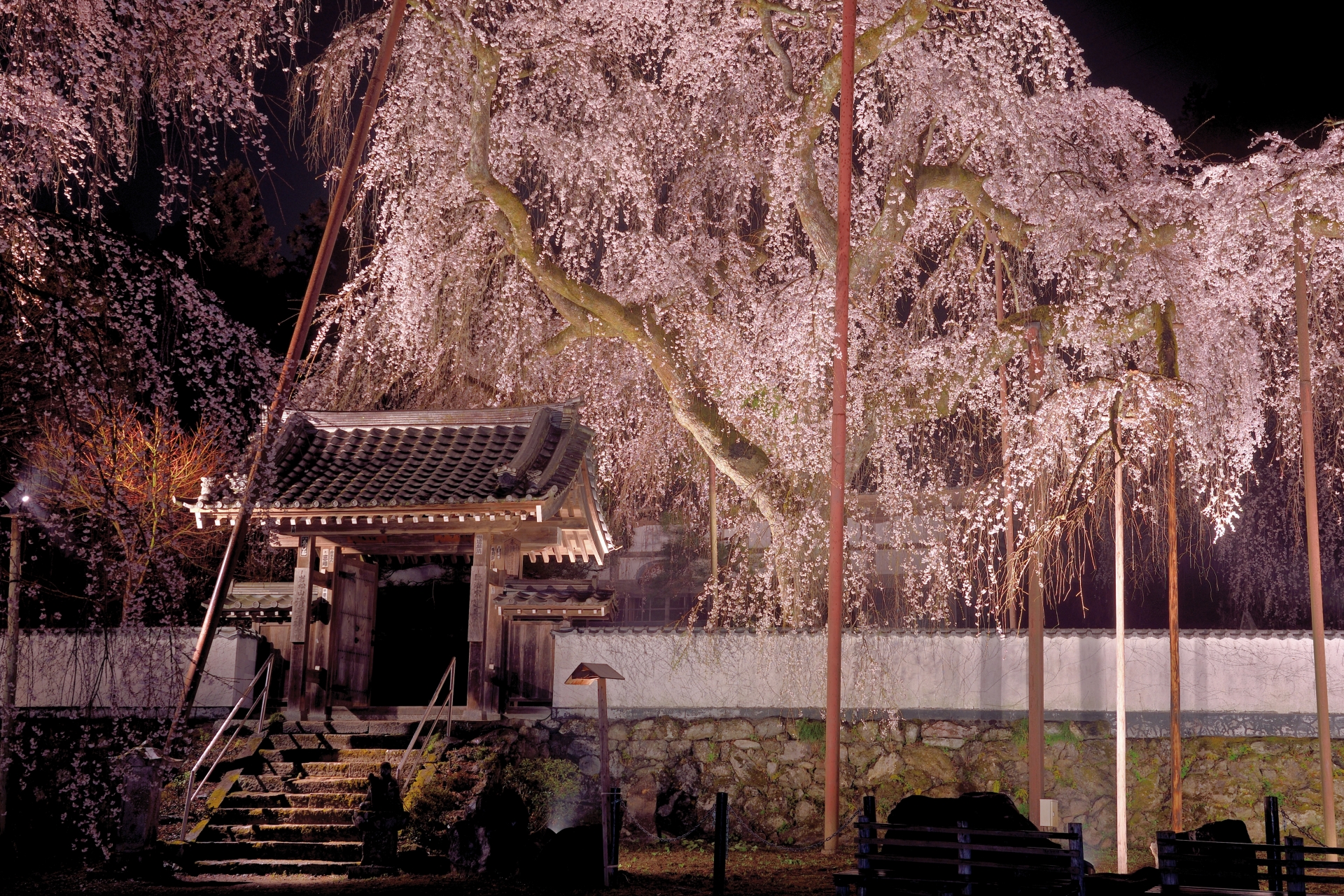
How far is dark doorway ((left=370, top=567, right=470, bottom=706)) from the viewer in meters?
14.2

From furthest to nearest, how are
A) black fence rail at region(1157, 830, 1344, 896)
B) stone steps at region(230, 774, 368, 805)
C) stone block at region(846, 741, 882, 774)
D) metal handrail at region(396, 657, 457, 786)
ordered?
stone block at region(846, 741, 882, 774) → metal handrail at region(396, 657, 457, 786) → stone steps at region(230, 774, 368, 805) → black fence rail at region(1157, 830, 1344, 896)

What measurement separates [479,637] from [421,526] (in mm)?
1432

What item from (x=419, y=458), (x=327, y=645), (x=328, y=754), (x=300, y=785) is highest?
(x=419, y=458)

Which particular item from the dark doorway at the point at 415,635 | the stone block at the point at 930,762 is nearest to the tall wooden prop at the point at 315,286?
the dark doorway at the point at 415,635

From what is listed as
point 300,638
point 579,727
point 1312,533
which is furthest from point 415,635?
point 1312,533

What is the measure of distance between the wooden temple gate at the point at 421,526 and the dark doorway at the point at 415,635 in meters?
0.21

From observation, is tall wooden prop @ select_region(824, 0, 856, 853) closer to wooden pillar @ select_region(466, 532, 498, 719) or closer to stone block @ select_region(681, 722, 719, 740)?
stone block @ select_region(681, 722, 719, 740)

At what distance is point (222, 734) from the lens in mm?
12758

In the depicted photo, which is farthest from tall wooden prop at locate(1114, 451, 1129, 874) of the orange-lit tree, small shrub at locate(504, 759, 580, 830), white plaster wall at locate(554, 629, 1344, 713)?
the orange-lit tree

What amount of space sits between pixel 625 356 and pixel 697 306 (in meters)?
1.94

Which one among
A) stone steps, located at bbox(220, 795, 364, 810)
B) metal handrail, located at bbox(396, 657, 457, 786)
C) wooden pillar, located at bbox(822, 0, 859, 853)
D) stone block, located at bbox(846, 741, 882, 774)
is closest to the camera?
wooden pillar, located at bbox(822, 0, 859, 853)

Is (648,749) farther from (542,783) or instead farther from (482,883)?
(482,883)

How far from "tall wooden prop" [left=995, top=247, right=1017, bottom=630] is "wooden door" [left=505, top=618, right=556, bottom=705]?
17.5 ft

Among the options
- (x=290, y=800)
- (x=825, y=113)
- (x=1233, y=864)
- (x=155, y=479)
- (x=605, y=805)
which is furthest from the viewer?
(x=155, y=479)
